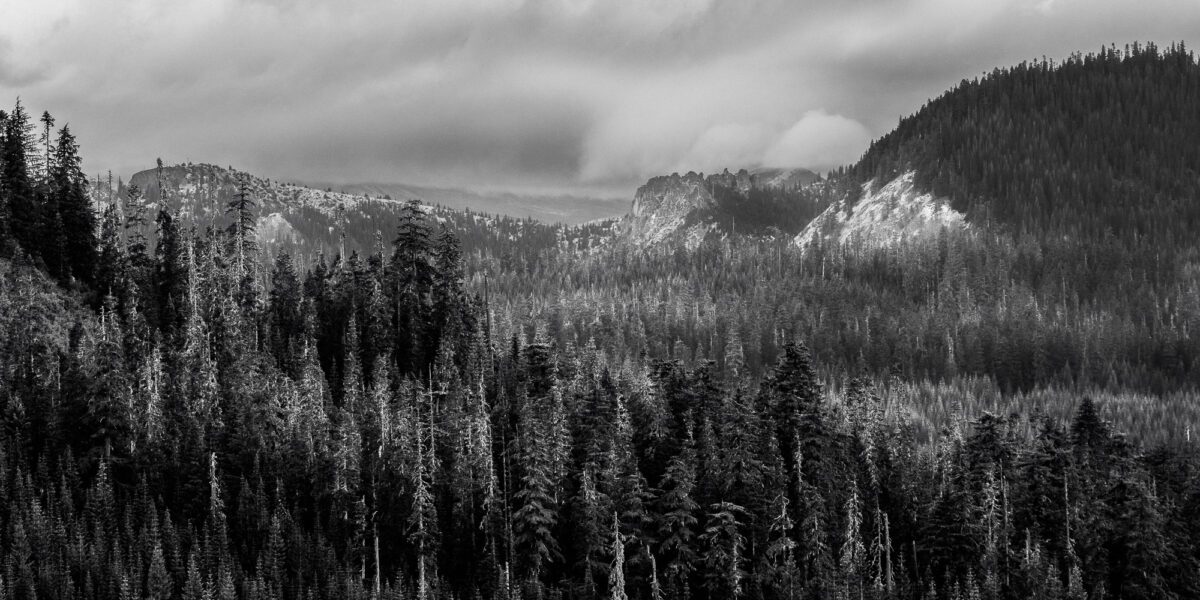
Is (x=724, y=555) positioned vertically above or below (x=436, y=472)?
below

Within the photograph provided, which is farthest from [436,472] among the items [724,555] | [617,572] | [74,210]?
[74,210]

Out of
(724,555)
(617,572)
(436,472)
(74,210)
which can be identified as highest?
(74,210)

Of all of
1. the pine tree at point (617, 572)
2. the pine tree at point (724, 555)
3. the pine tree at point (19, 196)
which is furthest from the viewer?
the pine tree at point (19, 196)

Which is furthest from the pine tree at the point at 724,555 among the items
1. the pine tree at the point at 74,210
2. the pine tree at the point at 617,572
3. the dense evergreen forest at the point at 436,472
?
the pine tree at the point at 74,210

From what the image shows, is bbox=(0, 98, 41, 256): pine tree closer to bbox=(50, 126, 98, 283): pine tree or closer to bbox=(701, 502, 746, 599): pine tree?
bbox=(50, 126, 98, 283): pine tree

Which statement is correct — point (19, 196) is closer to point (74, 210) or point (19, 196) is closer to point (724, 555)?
point (74, 210)

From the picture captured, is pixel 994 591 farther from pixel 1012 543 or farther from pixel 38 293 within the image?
pixel 38 293

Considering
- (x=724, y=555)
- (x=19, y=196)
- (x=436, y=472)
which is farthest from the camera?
(x=19, y=196)

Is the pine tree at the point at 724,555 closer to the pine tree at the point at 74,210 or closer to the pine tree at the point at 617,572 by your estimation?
the pine tree at the point at 617,572

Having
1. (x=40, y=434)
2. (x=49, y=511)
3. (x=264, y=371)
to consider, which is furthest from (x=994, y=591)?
(x=40, y=434)

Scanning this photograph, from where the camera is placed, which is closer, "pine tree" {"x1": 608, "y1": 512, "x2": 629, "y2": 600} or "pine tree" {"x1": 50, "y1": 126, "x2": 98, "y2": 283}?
"pine tree" {"x1": 608, "y1": 512, "x2": 629, "y2": 600}

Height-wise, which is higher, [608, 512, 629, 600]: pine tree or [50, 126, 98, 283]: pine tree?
[50, 126, 98, 283]: pine tree

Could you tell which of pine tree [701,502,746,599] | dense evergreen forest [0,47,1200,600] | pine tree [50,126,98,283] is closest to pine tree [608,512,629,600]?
dense evergreen forest [0,47,1200,600]

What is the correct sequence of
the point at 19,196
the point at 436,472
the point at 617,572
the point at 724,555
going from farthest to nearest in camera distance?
1. the point at 19,196
2. the point at 436,472
3. the point at 724,555
4. the point at 617,572
